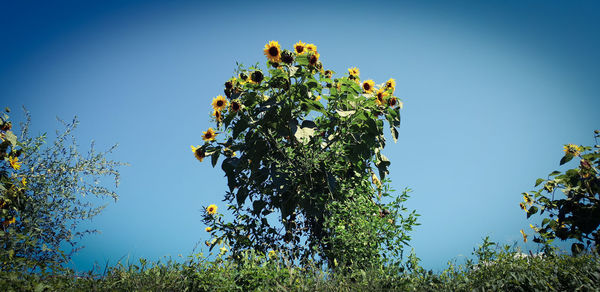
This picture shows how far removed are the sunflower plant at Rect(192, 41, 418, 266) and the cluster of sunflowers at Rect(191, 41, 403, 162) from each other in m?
0.01

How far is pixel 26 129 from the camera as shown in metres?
4.24

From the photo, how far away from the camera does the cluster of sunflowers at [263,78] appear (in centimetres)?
329

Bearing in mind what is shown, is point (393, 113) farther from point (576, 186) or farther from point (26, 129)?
point (26, 129)

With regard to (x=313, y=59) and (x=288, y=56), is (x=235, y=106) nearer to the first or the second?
(x=288, y=56)

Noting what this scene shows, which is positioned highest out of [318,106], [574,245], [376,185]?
[318,106]

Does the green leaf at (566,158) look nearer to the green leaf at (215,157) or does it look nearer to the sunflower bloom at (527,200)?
the sunflower bloom at (527,200)

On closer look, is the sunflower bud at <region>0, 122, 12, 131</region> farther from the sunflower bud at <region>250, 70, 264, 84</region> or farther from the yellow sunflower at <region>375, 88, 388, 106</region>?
the yellow sunflower at <region>375, 88, 388, 106</region>

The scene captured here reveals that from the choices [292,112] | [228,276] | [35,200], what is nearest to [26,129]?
[35,200]

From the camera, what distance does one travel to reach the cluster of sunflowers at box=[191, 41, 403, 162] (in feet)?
10.8

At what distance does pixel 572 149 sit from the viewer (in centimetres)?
292

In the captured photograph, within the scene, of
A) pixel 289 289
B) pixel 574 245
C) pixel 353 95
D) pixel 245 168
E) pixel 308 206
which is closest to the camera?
pixel 289 289

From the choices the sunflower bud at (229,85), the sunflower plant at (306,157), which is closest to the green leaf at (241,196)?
the sunflower plant at (306,157)

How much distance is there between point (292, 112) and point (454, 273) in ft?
7.52

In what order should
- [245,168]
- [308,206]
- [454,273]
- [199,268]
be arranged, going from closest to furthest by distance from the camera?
[454,273] < [199,268] < [308,206] < [245,168]
